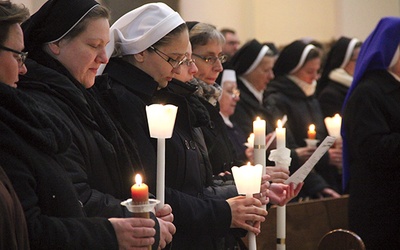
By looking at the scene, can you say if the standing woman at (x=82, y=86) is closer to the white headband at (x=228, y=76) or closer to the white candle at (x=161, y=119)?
the white candle at (x=161, y=119)

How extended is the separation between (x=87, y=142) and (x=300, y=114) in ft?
15.3

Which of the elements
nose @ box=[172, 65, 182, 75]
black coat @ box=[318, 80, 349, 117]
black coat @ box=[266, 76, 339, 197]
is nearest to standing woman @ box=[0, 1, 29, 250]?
nose @ box=[172, 65, 182, 75]

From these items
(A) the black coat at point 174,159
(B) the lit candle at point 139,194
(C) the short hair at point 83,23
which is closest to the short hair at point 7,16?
(C) the short hair at point 83,23

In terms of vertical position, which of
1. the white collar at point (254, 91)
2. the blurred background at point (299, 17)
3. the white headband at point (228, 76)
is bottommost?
the blurred background at point (299, 17)

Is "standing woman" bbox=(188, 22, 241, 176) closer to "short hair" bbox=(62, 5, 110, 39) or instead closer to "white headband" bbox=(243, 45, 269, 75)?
"short hair" bbox=(62, 5, 110, 39)

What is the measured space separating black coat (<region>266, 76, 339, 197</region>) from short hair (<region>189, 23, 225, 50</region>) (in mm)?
2846

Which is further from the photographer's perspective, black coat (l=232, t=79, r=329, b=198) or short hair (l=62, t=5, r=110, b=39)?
black coat (l=232, t=79, r=329, b=198)

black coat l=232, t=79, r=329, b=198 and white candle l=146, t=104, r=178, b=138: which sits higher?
white candle l=146, t=104, r=178, b=138

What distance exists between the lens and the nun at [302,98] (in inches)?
308

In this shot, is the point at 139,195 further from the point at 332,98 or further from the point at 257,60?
the point at 332,98

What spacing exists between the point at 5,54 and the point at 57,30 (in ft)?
1.83

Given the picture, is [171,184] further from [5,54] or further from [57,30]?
[5,54]

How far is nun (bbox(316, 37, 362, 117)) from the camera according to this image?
8.49m

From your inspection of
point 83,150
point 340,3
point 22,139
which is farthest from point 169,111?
point 340,3
